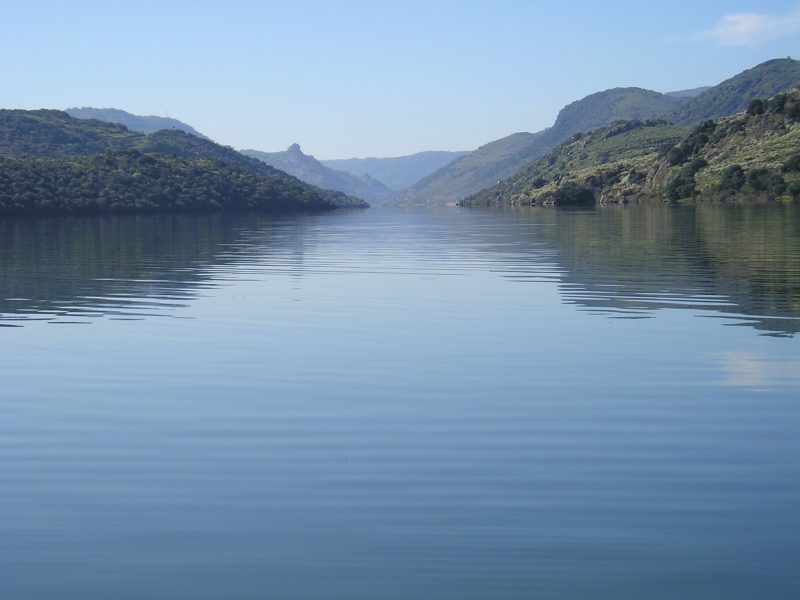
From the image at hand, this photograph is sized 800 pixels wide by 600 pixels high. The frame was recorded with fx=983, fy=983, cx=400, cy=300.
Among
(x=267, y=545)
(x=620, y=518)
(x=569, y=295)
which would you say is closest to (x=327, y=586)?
(x=267, y=545)

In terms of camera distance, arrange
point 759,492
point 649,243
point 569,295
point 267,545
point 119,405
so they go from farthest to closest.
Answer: point 649,243, point 569,295, point 119,405, point 759,492, point 267,545

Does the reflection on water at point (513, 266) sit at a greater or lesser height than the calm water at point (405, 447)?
greater

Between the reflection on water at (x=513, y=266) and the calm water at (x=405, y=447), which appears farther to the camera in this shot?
the reflection on water at (x=513, y=266)

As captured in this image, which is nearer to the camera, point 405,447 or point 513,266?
point 405,447

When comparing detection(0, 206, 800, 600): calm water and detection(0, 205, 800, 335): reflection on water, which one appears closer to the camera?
detection(0, 206, 800, 600): calm water

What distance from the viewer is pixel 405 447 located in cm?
1730

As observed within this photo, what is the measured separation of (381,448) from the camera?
1727 cm

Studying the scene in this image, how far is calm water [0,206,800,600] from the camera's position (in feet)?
38.9

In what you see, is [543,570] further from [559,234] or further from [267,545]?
[559,234]

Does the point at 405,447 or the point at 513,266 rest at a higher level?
the point at 513,266

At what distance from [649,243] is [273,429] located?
5746 centimetres

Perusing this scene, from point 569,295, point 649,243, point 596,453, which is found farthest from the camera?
point 649,243

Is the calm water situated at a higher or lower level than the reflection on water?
lower

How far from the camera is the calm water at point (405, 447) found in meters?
11.8
